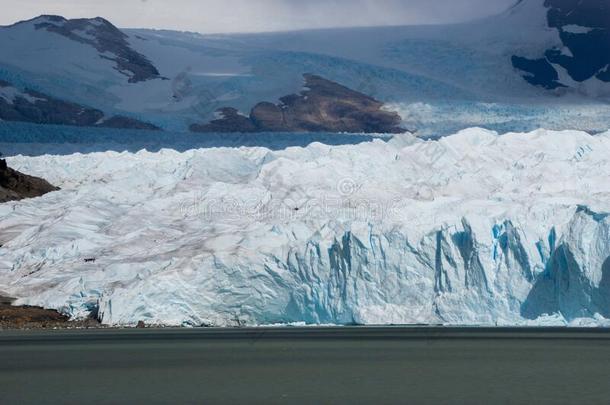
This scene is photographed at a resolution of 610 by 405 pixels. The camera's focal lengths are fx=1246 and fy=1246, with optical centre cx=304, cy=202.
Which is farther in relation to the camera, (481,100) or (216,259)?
(481,100)

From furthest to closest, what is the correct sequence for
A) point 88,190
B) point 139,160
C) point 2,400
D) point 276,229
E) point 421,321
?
point 139,160 → point 88,190 → point 276,229 → point 421,321 → point 2,400

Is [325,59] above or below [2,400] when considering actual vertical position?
above

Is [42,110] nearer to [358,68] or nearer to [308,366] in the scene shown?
[358,68]

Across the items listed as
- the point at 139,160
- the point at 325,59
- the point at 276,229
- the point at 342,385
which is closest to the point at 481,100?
the point at 325,59

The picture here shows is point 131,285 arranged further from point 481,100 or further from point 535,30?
point 535,30

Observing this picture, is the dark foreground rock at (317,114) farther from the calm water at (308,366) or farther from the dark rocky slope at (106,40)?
the calm water at (308,366)

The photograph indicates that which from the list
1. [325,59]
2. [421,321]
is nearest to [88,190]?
[421,321]

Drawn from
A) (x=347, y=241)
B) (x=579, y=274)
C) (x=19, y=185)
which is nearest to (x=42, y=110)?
(x=19, y=185)

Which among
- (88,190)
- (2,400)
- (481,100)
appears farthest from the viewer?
(481,100)
